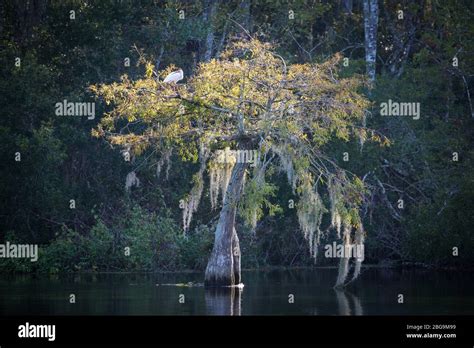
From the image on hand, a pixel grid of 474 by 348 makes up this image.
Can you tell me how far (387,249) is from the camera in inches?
1772

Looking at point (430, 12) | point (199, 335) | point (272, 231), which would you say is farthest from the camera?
point (430, 12)

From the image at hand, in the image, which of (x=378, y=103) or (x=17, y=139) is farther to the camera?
(x=378, y=103)

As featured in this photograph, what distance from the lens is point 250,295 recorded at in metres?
32.6

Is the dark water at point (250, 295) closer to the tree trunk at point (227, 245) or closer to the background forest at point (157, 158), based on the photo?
the tree trunk at point (227, 245)

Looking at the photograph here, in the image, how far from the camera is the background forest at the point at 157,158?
139ft

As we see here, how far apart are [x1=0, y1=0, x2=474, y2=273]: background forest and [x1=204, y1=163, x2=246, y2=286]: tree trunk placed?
7397 millimetres

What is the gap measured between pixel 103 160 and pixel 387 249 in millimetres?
11113

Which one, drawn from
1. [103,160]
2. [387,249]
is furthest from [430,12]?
[103,160]

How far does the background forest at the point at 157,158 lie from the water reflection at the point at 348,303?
9.10 metres

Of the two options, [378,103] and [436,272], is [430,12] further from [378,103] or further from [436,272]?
[436,272]

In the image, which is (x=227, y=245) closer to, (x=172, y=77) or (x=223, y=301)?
(x=223, y=301)

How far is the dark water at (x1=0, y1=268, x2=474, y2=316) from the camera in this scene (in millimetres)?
28875

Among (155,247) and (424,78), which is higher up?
(424,78)

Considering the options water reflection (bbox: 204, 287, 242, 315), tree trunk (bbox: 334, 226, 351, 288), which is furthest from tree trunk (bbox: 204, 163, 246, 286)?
tree trunk (bbox: 334, 226, 351, 288)
